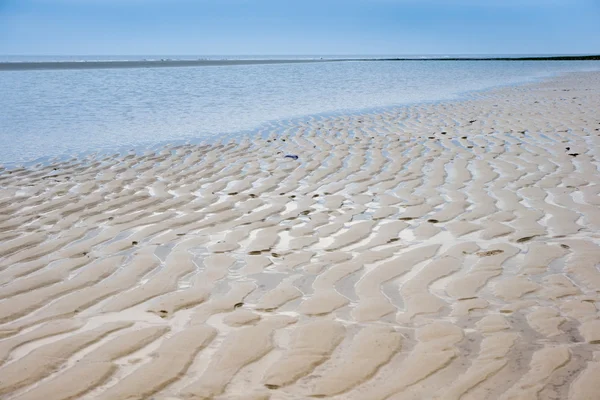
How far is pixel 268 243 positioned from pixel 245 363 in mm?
1757

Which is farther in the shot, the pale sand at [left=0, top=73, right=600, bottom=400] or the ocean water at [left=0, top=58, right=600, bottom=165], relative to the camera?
the ocean water at [left=0, top=58, right=600, bottom=165]

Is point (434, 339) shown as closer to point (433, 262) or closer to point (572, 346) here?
point (572, 346)

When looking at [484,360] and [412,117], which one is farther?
[412,117]

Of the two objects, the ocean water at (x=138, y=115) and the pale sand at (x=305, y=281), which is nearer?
the pale sand at (x=305, y=281)

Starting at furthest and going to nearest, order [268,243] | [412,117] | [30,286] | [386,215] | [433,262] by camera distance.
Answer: [412,117], [386,215], [268,243], [433,262], [30,286]

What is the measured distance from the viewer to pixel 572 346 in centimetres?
265

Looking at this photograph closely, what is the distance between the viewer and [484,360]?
2553 mm

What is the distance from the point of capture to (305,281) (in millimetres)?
3555

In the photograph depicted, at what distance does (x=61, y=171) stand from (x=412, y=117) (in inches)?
289

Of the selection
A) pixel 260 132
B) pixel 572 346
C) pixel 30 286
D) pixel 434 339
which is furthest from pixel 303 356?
pixel 260 132

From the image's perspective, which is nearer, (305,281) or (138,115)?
(305,281)

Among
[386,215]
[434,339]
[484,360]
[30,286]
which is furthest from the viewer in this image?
[386,215]

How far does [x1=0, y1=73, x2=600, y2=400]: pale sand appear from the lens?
97.3 inches

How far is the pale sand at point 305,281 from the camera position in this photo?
2471mm
